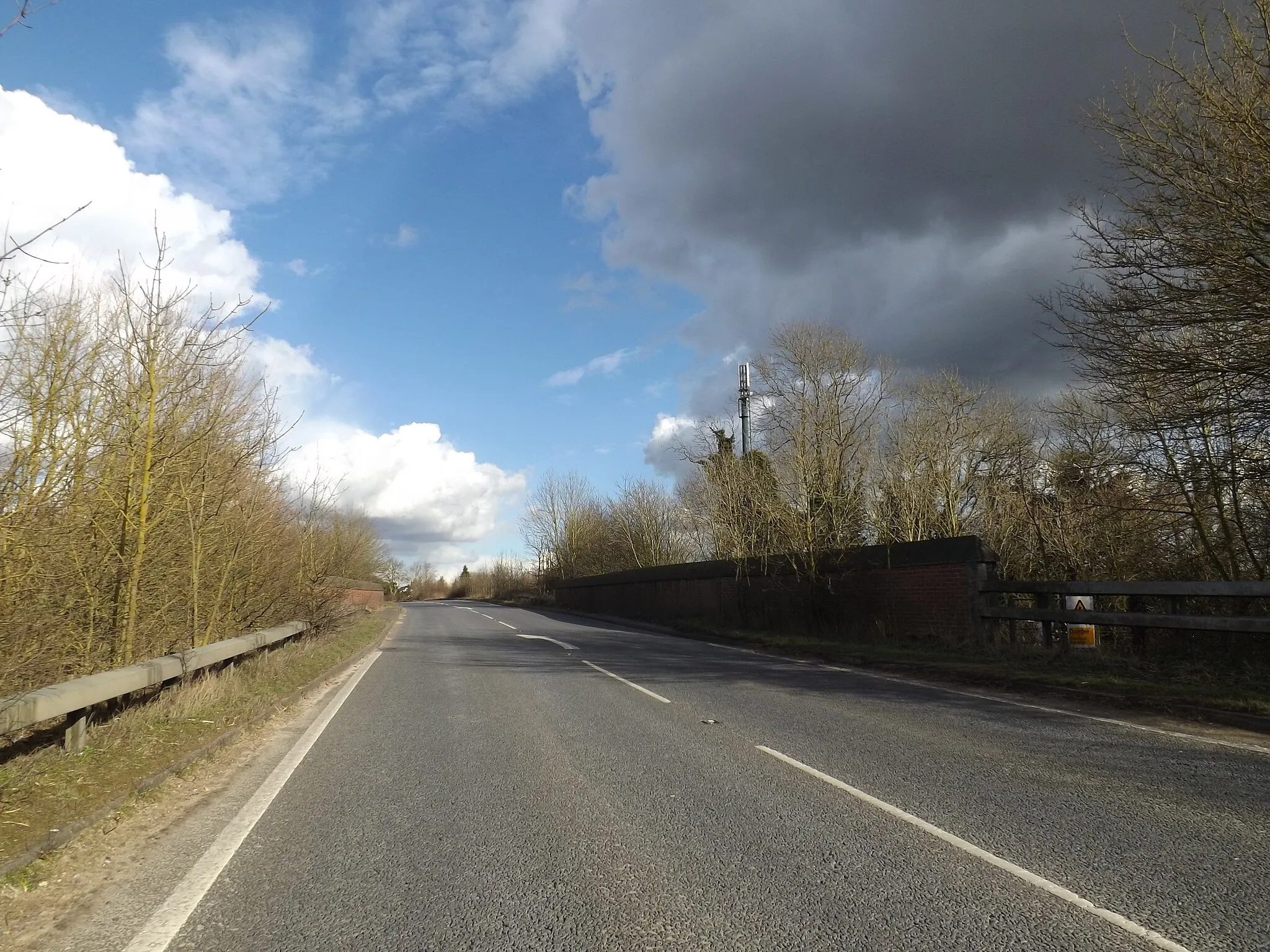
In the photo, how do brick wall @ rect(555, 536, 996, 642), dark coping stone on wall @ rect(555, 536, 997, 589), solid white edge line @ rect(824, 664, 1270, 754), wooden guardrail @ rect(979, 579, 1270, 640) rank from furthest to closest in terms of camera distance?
brick wall @ rect(555, 536, 996, 642) → dark coping stone on wall @ rect(555, 536, 997, 589) → wooden guardrail @ rect(979, 579, 1270, 640) → solid white edge line @ rect(824, 664, 1270, 754)

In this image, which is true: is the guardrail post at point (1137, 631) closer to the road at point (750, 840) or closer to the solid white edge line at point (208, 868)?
the road at point (750, 840)

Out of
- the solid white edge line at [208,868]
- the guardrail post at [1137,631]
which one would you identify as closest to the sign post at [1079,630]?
the guardrail post at [1137,631]

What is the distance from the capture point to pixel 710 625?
89.0 ft

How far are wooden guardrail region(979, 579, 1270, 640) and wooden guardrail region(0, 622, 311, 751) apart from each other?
12.3 m

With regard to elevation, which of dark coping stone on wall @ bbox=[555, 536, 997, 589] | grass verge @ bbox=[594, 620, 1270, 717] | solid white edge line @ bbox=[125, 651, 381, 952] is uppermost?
dark coping stone on wall @ bbox=[555, 536, 997, 589]

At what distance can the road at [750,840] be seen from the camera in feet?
12.5

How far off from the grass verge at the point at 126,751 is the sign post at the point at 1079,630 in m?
12.2

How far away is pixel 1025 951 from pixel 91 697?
715 cm

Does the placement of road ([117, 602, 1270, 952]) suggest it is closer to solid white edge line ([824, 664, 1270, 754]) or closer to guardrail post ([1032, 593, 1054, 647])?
solid white edge line ([824, 664, 1270, 754])

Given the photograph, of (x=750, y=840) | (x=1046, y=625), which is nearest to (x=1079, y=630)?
(x=1046, y=625)

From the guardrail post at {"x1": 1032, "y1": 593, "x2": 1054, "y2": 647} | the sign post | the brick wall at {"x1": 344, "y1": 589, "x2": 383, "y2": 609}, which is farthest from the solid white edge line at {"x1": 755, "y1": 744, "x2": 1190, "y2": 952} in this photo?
the brick wall at {"x1": 344, "y1": 589, "x2": 383, "y2": 609}

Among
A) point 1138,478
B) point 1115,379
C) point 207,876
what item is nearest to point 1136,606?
point 1138,478

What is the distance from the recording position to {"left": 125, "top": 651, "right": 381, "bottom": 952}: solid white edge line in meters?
3.87

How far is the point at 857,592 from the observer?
772 inches
